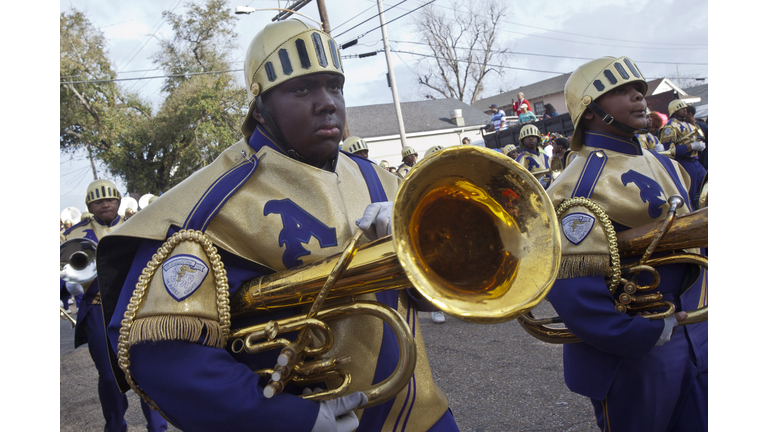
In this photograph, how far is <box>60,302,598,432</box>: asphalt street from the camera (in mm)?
3809

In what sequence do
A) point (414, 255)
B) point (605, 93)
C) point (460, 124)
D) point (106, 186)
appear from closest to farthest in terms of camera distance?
point (414, 255) < point (605, 93) < point (106, 186) < point (460, 124)

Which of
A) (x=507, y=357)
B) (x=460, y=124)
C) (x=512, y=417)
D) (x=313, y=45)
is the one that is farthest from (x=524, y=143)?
(x=460, y=124)

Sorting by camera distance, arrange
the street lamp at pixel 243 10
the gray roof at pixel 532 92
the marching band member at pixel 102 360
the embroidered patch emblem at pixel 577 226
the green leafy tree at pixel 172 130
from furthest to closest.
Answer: the gray roof at pixel 532 92 < the green leafy tree at pixel 172 130 < the street lamp at pixel 243 10 < the marching band member at pixel 102 360 < the embroidered patch emblem at pixel 577 226

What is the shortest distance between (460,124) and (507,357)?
3222cm

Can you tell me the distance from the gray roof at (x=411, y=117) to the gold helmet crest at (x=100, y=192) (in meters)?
28.8

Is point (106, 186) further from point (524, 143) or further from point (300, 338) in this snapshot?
point (524, 143)

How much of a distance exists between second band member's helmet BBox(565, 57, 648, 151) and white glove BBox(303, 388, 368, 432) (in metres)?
1.80

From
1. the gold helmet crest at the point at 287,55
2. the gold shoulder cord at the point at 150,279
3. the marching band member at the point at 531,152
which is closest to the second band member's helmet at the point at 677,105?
the marching band member at the point at 531,152

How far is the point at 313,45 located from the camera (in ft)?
5.80

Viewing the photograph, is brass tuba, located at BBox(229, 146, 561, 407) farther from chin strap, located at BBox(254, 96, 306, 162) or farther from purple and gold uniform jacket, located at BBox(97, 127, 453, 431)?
chin strap, located at BBox(254, 96, 306, 162)

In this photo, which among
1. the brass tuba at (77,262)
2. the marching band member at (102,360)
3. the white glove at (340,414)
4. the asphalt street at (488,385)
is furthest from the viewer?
the brass tuba at (77,262)

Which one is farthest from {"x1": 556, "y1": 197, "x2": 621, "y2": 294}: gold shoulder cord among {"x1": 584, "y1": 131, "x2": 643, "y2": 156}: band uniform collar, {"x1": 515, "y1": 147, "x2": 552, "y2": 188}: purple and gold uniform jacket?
{"x1": 515, "y1": 147, "x2": 552, "y2": 188}: purple and gold uniform jacket

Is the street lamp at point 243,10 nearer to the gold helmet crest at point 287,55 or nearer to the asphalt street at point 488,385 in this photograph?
the asphalt street at point 488,385

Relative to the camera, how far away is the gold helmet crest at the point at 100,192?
218 inches
